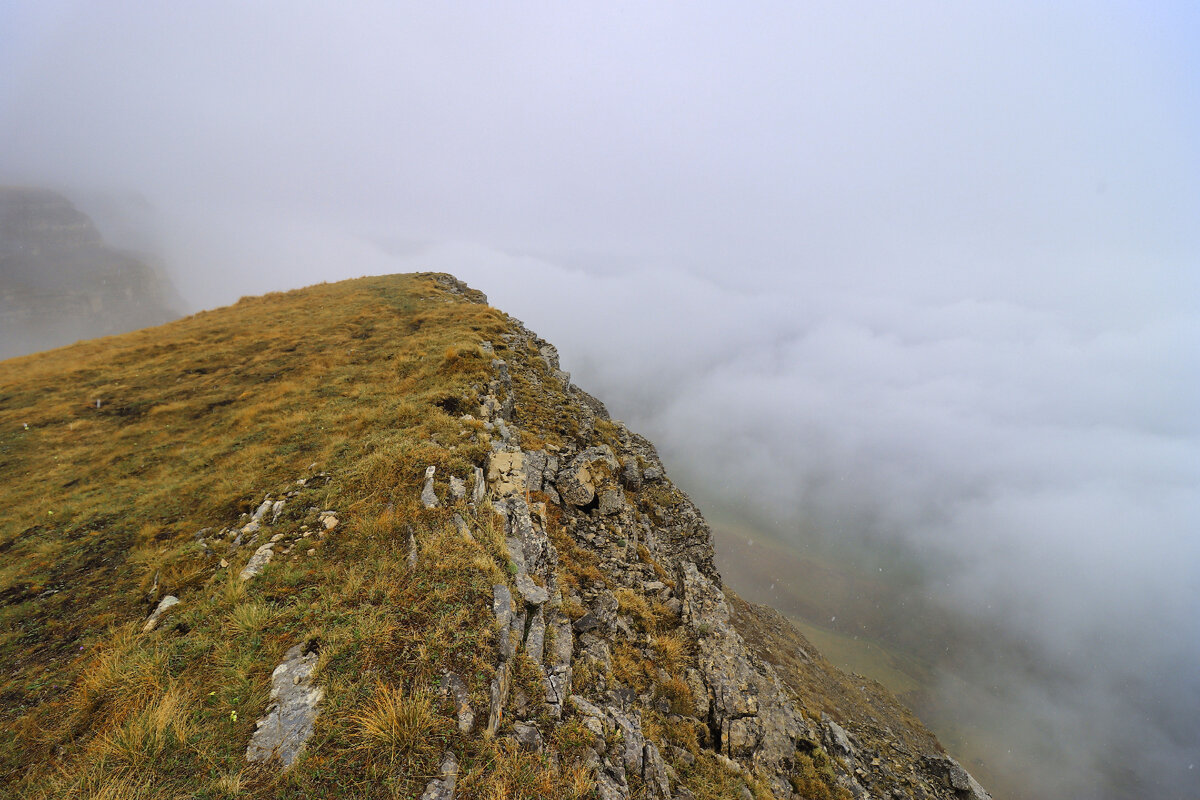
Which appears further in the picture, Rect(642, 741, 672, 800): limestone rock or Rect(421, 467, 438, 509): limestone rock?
Rect(421, 467, 438, 509): limestone rock

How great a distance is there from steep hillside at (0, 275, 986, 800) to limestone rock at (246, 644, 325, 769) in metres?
0.03

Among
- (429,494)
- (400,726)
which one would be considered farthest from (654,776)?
(429,494)

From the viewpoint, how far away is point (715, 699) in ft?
36.5

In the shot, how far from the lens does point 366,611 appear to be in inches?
275

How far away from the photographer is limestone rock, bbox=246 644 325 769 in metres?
5.24

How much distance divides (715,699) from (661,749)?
2.92m

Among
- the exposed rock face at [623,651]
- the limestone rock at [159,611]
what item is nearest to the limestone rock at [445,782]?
the exposed rock face at [623,651]

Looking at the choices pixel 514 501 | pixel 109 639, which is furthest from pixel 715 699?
pixel 109 639

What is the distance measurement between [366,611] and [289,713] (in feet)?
5.18

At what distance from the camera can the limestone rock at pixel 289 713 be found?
17.2 ft

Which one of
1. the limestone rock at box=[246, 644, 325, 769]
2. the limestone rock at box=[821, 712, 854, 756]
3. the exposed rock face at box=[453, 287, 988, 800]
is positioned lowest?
the limestone rock at box=[821, 712, 854, 756]

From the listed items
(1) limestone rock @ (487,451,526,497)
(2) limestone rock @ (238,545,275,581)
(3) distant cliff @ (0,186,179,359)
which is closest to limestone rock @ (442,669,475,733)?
(2) limestone rock @ (238,545,275,581)

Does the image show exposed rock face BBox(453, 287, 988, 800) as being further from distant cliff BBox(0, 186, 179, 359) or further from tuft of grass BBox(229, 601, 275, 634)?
distant cliff BBox(0, 186, 179, 359)

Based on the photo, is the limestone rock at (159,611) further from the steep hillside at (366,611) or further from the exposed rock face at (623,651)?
the exposed rock face at (623,651)
